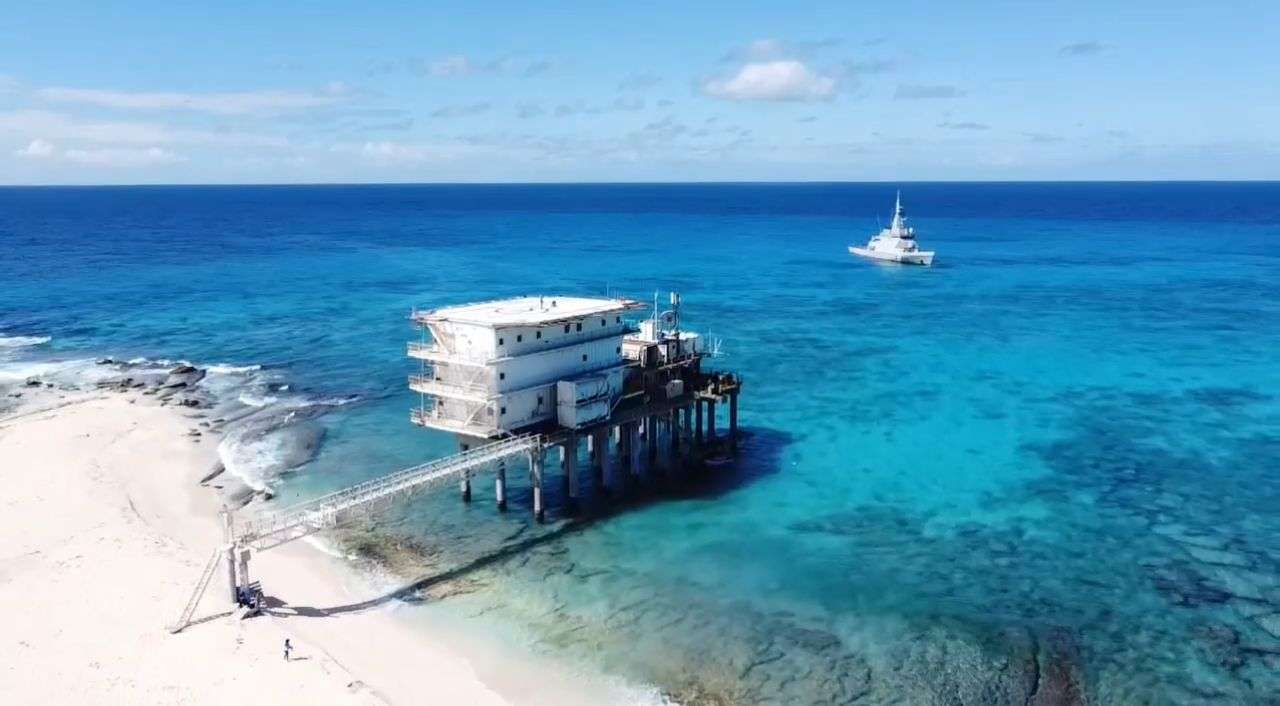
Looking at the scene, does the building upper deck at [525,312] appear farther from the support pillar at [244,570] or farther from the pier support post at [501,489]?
the support pillar at [244,570]

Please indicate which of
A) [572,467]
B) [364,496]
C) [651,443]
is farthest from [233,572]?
[651,443]

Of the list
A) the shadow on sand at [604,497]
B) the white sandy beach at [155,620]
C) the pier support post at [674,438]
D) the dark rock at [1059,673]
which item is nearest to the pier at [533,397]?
the pier support post at [674,438]

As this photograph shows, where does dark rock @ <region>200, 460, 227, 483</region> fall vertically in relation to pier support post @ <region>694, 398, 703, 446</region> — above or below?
below

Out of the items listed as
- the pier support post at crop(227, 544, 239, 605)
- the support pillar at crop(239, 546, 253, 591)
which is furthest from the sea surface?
the pier support post at crop(227, 544, 239, 605)

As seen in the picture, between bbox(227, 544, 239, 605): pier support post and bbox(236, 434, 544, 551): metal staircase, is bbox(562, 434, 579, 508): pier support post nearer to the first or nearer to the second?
bbox(236, 434, 544, 551): metal staircase

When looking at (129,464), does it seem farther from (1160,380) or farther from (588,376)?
(1160,380)

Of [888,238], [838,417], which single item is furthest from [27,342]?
[888,238]
